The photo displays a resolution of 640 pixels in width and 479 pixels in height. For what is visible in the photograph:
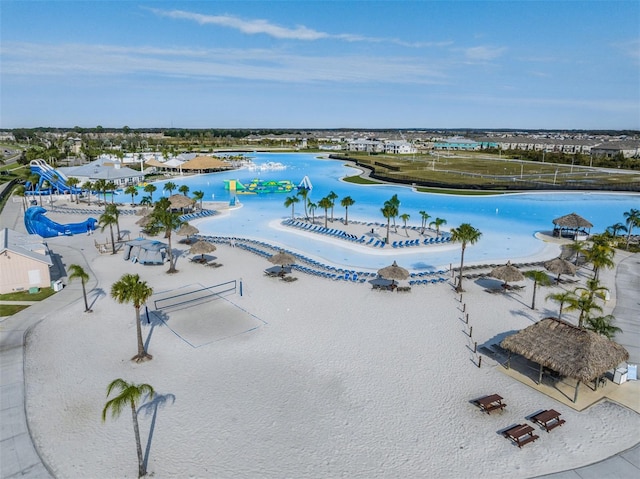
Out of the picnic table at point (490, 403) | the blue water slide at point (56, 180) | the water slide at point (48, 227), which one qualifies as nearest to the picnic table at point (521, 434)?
the picnic table at point (490, 403)

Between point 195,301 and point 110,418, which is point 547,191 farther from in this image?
point 110,418

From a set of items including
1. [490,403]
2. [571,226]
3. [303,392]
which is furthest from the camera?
[571,226]

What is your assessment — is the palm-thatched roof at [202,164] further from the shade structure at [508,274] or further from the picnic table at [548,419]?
the picnic table at [548,419]

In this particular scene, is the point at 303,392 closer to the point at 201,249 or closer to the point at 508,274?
the point at 508,274

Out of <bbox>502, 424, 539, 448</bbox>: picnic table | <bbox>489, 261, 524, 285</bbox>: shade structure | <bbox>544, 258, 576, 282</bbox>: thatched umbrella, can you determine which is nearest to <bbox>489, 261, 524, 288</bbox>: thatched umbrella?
<bbox>489, 261, 524, 285</bbox>: shade structure

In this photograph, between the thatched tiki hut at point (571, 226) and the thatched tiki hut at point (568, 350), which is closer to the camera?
the thatched tiki hut at point (568, 350)

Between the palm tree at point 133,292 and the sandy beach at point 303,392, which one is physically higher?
the palm tree at point 133,292

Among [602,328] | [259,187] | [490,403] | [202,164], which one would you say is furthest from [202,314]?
[202,164]
